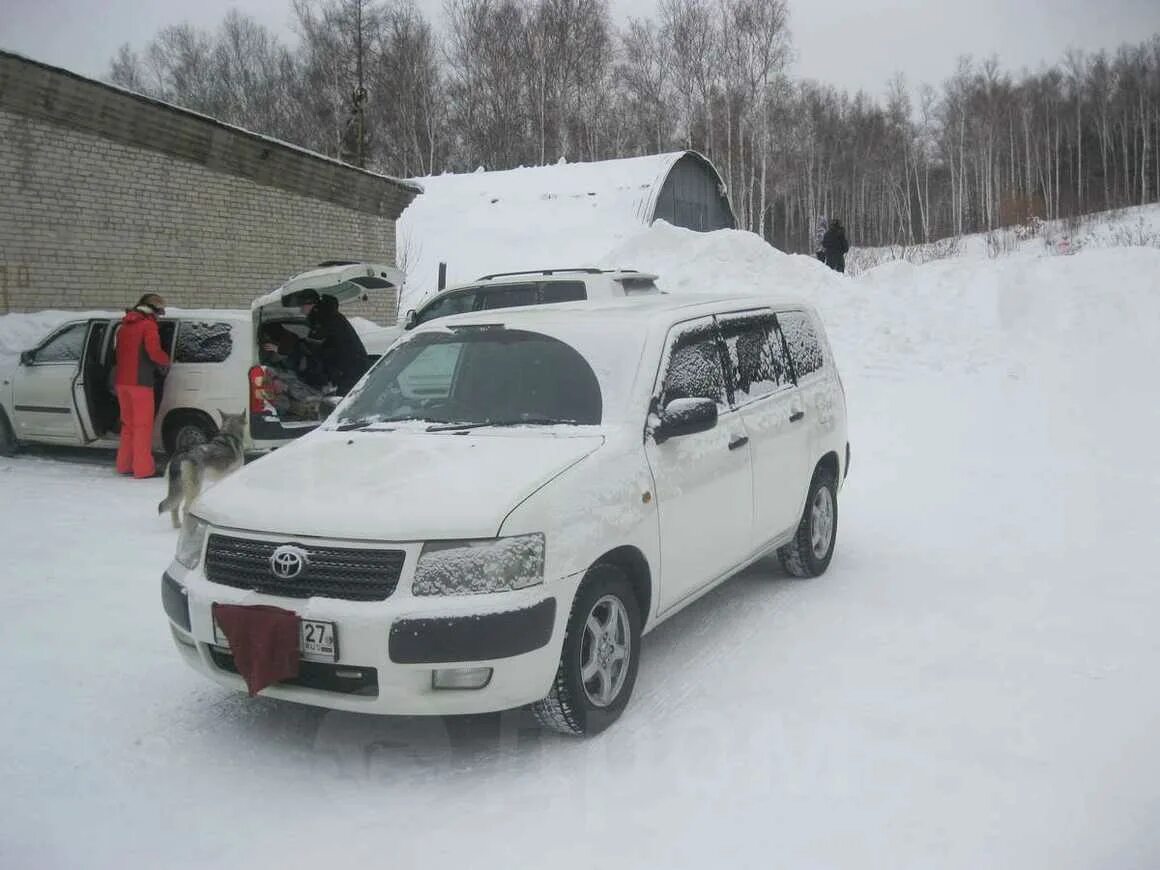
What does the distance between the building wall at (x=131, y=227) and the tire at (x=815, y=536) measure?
1069cm

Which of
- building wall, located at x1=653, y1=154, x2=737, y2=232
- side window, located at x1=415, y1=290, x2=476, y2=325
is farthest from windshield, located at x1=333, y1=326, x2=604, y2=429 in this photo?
building wall, located at x1=653, y1=154, x2=737, y2=232

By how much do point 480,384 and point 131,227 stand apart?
448 inches

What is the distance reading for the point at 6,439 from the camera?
9.91 meters

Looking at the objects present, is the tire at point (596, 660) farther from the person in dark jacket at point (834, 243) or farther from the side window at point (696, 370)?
the person in dark jacket at point (834, 243)

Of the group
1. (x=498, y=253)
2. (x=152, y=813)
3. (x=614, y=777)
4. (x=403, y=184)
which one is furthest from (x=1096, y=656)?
(x=498, y=253)

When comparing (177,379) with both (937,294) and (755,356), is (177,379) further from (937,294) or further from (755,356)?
(937,294)

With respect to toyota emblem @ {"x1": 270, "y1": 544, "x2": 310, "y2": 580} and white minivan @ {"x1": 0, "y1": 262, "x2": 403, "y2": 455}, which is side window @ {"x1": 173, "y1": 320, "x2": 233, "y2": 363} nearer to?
white minivan @ {"x1": 0, "y1": 262, "x2": 403, "y2": 455}

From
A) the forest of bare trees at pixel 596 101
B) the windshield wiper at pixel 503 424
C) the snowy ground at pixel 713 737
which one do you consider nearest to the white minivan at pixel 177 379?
the snowy ground at pixel 713 737

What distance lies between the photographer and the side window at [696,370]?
15.1 feet

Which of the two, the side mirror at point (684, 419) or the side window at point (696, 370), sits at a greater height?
the side window at point (696, 370)

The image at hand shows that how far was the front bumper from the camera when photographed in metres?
3.31

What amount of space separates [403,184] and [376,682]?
1784 centimetres

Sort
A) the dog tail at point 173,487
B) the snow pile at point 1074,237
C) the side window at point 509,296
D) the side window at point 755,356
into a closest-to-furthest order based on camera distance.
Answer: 1. the side window at point 755,356
2. the dog tail at point 173,487
3. the side window at point 509,296
4. the snow pile at point 1074,237

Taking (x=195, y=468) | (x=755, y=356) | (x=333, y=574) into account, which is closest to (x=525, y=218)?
(x=195, y=468)
